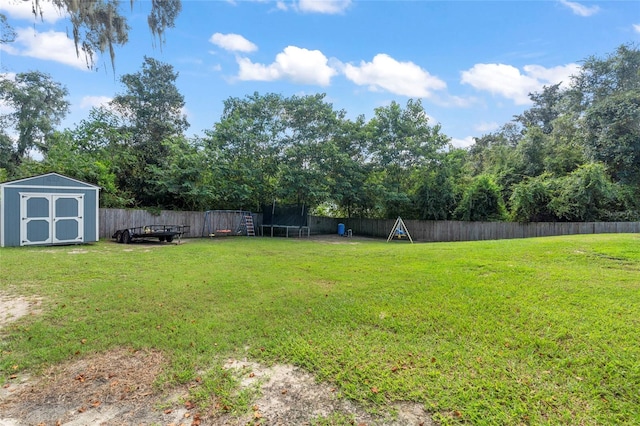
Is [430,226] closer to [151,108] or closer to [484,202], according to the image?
[484,202]

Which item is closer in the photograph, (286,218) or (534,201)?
(534,201)

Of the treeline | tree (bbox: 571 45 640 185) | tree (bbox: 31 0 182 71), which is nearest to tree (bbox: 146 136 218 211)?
the treeline

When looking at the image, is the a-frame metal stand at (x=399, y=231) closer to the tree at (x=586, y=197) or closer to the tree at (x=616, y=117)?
the tree at (x=586, y=197)

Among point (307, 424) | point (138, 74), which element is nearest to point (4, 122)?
point (138, 74)

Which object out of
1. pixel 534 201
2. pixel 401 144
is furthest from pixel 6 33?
pixel 534 201

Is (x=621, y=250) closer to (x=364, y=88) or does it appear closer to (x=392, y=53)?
(x=392, y=53)

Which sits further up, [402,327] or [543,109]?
[543,109]

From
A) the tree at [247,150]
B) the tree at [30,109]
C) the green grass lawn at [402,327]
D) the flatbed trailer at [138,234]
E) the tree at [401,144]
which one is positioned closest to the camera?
the green grass lawn at [402,327]

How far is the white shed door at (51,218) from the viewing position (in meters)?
10.1

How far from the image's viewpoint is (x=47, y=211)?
10445mm

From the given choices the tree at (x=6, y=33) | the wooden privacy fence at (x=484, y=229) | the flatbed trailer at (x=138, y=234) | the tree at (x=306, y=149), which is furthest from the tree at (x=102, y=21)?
the wooden privacy fence at (x=484, y=229)

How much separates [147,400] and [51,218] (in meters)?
11.1

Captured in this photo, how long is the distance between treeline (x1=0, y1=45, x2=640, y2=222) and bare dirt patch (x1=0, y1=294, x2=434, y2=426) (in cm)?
1284

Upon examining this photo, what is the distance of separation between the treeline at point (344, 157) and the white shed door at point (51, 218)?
2661mm
